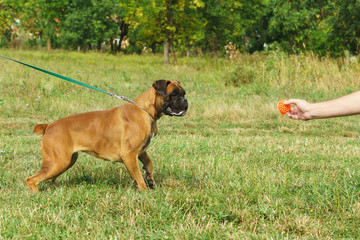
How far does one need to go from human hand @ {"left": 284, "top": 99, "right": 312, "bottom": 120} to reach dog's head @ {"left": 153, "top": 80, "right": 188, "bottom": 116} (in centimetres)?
124

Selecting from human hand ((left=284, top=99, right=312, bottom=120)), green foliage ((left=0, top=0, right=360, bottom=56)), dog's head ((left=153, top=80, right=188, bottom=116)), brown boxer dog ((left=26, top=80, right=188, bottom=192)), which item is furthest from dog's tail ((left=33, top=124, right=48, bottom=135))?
green foliage ((left=0, top=0, right=360, bottom=56))

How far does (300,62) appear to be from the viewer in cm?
1302

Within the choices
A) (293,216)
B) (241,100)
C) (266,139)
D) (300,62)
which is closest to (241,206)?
(293,216)

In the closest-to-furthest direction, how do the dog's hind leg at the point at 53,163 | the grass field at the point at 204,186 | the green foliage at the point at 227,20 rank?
the grass field at the point at 204,186, the dog's hind leg at the point at 53,163, the green foliage at the point at 227,20

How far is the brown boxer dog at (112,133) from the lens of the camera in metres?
3.70

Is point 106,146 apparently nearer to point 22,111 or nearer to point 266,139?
point 266,139

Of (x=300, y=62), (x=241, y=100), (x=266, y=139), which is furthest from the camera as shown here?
(x=300, y=62)

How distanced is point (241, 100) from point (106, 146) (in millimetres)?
6976

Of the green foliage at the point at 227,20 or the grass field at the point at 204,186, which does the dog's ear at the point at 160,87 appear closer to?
the grass field at the point at 204,186

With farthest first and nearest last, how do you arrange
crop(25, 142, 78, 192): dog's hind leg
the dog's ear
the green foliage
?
the green foliage → the dog's ear → crop(25, 142, 78, 192): dog's hind leg

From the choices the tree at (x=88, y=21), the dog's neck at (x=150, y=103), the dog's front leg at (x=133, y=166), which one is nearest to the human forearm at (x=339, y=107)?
the dog's neck at (x=150, y=103)

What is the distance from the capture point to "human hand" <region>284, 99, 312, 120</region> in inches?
110

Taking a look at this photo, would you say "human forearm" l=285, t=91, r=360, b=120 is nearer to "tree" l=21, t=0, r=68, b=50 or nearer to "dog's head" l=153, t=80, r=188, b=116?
"dog's head" l=153, t=80, r=188, b=116

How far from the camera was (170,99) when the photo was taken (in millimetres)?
3863
